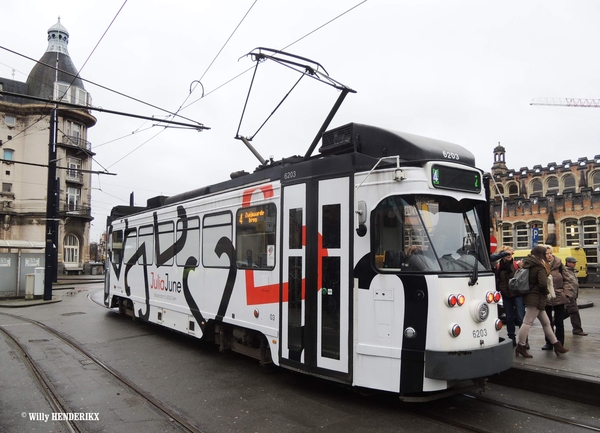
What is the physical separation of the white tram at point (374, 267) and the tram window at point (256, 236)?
0.09 feet

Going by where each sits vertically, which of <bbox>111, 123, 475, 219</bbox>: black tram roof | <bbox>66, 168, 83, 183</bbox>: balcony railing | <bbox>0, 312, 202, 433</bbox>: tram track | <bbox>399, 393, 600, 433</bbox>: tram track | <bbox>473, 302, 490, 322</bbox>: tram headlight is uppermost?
<bbox>66, 168, 83, 183</bbox>: balcony railing

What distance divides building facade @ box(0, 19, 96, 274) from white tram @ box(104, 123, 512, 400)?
42.2 meters

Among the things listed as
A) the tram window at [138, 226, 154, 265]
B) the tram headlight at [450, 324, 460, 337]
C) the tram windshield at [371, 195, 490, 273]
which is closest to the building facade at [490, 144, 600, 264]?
the tram window at [138, 226, 154, 265]

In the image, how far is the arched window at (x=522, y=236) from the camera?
41000 millimetres

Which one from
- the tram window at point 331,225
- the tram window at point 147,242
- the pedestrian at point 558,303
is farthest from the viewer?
the tram window at point 147,242

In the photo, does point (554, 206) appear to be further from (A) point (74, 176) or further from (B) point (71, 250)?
(B) point (71, 250)

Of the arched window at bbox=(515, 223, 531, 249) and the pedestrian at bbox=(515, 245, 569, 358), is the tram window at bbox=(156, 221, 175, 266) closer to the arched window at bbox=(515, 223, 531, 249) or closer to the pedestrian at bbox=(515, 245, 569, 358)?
the pedestrian at bbox=(515, 245, 569, 358)

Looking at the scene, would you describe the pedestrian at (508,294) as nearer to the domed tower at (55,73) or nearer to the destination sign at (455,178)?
the destination sign at (455,178)

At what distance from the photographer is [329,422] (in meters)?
5.39

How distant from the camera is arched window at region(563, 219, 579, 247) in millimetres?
37500

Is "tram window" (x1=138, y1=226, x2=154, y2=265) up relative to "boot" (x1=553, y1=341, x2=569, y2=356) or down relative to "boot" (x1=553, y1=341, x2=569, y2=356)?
up

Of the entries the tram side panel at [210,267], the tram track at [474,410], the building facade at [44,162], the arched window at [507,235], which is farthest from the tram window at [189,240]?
the building facade at [44,162]

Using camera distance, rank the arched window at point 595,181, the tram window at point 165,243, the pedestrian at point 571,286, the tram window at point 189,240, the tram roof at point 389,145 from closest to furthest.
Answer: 1. the tram roof at point 389,145
2. the pedestrian at point 571,286
3. the tram window at point 189,240
4. the tram window at point 165,243
5. the arched window at point 595,181

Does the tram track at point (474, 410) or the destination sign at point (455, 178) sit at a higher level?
the destination sign at point (455, 178)
